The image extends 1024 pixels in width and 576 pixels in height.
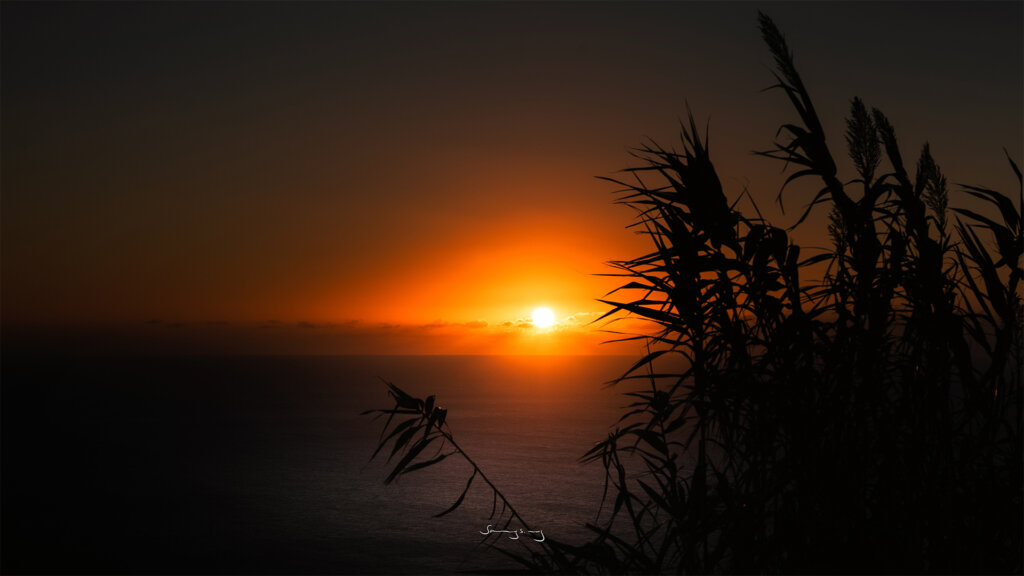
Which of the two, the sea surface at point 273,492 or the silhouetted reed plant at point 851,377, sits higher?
the silhouetted reed plant at point 851,377

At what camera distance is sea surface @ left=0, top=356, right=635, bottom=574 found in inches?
2042

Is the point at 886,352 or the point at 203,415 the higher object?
the point at 886,352

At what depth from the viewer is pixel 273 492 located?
6669 centimetres

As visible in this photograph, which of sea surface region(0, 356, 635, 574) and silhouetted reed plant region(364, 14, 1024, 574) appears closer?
silhouetted reed plant region(364, 14, 1024, 574)

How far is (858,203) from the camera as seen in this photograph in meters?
2.84

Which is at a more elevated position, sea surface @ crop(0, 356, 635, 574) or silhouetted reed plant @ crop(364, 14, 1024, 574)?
silhouetted reed plant @ crop(364, 14, 1024, 574)

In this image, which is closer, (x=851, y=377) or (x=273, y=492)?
(x=851, y=377)

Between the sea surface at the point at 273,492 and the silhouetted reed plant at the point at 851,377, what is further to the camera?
the sea surface at the point at 273,492

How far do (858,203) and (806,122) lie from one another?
0.39 m

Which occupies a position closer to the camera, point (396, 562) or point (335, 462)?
point (396, 562)

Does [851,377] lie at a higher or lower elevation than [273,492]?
higher

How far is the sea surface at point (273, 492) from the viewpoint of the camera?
51.9 m

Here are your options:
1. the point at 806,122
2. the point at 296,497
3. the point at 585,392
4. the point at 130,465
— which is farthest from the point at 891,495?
the point at 585,392

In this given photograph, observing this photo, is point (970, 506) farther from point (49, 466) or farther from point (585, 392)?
point (585, 392)
